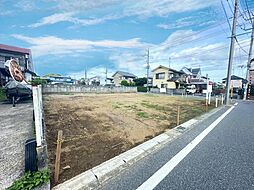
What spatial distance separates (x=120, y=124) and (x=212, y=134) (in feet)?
10.9

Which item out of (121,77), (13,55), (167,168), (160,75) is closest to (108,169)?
(167,168)

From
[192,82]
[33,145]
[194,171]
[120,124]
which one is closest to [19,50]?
[120,124]

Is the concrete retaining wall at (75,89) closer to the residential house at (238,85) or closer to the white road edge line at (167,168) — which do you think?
the residential house at (238,85)

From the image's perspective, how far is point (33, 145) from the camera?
2748 millimetres

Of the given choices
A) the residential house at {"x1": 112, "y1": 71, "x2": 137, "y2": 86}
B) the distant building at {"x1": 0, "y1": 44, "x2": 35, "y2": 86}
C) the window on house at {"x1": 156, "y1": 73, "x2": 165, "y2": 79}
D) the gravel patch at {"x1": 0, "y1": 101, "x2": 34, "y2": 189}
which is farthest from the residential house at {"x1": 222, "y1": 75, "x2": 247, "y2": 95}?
the residential house at {"x1": 112, "y1": 71, "x2": 137, "y2": 86}

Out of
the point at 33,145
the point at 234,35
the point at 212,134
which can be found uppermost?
the point at 234,35

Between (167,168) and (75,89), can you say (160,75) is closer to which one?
(75,89)

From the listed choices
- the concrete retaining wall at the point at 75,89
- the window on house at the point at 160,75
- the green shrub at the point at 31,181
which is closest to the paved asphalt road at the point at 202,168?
the green shrub at the point at 31,181

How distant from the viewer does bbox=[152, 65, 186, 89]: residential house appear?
44.3 meters

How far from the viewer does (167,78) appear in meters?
46.1

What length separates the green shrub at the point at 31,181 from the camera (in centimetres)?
226

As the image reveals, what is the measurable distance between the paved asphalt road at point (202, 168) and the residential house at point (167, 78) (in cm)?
4125

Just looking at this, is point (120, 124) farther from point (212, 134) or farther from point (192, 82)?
point (192, 82)

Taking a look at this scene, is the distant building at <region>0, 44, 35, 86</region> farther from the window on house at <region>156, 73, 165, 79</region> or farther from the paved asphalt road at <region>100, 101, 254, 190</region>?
the window on house at <region>156, 73, 165, 79</region>
